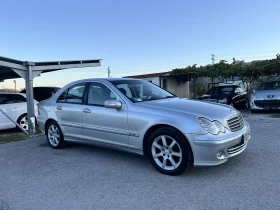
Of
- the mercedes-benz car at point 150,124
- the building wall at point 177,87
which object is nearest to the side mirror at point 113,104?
the mercedes-benz car at point 150,124

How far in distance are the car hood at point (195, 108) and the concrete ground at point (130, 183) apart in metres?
0.89

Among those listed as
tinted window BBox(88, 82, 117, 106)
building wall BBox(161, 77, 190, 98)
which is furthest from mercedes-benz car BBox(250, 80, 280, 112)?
building wall BBox(161, 77, 190, 98)

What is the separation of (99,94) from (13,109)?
4.95 m

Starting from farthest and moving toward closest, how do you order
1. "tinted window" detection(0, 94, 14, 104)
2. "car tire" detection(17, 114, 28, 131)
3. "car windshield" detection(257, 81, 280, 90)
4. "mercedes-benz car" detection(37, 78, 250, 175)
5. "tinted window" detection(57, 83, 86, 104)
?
"car windshield" detection(257, 81, 280, 90) → "car tire" detection(17, 114, 28, 131) → "tinted window" detection(0, 94, 14, 104) → "tinted window" detection(57, 83, 86, 104) → "mercedes-benz car" detection(37, 78, 250, 175)

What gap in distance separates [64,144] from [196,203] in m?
3.81

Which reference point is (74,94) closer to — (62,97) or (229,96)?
(62,97)

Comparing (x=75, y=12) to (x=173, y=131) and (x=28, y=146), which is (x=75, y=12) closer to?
(x=28, y=146)

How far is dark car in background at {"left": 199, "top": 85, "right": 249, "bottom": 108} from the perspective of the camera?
12745 millimetres

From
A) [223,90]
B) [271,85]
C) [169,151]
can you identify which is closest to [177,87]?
[223,90]

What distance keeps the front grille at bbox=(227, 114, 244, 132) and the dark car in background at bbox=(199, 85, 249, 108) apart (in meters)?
8.39

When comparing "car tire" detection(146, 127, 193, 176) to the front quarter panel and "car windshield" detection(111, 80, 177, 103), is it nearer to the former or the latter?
the front quarter panel

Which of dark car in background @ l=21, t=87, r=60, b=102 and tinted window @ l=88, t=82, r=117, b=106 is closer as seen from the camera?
tinted window @ l=88, t=82, r=117, b=106

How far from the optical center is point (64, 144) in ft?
20.0

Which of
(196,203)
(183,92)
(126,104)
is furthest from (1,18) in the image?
(183,92)
